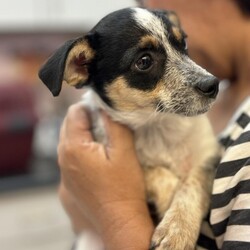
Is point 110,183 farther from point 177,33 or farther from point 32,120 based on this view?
point 32,120

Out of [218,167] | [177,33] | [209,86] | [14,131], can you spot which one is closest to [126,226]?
[218,167]

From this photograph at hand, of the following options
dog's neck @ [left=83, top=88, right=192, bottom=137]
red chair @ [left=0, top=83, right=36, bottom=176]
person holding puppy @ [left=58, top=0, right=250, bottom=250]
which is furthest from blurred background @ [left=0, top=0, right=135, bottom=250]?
dog's neck @ [left=83, top=88, right=192, bottom=137]

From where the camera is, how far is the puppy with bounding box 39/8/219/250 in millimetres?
1129

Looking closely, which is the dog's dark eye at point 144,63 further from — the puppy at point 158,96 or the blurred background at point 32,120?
the blurred background at point 32,120

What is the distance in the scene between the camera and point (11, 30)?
3.20m

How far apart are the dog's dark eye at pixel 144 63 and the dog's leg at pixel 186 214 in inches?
11.2

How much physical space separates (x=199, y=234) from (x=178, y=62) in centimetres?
40

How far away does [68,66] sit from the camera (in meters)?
1.21

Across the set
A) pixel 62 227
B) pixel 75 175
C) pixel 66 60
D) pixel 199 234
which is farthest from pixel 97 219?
pixel 62 227

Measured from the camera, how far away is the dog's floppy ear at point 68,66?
42.5 inches

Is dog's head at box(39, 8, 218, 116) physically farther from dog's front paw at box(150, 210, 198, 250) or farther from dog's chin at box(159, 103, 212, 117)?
dog's front paw at box(150, 210, 198, 250)

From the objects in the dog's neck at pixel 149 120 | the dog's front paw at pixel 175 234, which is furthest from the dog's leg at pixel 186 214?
the dog's neck at pixel 149 120

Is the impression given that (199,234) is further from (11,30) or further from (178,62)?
(11,30)

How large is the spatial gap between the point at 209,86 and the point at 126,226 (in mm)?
353
